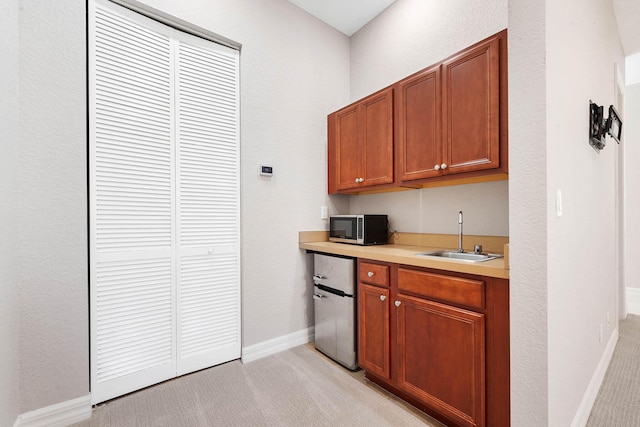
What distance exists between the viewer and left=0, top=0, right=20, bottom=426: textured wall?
1384 millimetres

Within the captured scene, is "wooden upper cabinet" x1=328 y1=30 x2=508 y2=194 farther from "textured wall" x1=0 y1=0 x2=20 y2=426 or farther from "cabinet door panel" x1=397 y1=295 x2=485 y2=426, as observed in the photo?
"textured wall" x1=0 y1=0 x2=20 y2=426

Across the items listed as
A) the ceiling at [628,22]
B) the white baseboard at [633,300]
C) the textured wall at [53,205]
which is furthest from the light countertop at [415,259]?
the white baseboard at [633,300]

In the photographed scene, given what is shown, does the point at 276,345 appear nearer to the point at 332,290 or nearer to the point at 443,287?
the point at 332,290

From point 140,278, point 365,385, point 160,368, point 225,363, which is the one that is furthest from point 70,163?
point 365,385

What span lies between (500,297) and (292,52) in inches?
101

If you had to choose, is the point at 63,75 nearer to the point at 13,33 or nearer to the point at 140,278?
the point at 13,33

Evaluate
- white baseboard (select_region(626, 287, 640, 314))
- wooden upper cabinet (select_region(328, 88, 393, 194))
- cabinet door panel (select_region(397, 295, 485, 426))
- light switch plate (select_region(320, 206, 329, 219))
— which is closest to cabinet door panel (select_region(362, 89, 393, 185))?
wooden upper cabinet (select_region(328, 88, 393, 194))

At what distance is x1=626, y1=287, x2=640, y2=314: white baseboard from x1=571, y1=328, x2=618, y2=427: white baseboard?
163cm

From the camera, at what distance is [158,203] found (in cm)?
206

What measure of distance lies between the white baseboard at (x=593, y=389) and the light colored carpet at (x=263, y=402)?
75cm

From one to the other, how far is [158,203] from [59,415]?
1322mm

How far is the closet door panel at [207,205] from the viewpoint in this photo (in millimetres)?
2166

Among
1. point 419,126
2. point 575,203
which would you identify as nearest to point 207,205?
point 419,126

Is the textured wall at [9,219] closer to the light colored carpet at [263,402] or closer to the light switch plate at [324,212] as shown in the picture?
the light colored carpet at [263,402]
